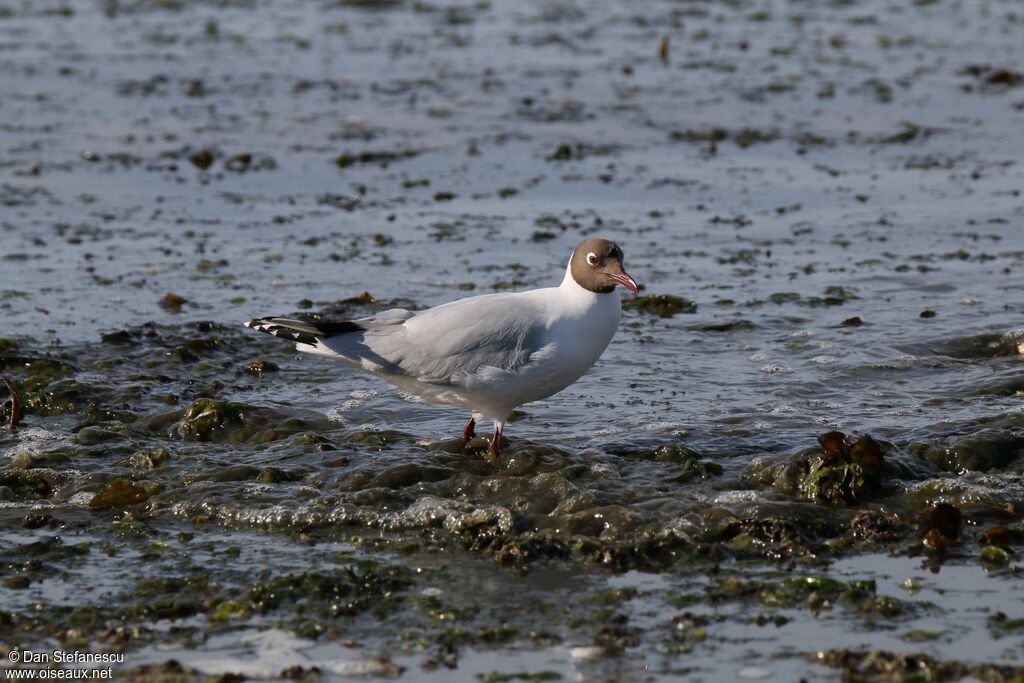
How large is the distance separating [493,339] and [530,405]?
1353 mm

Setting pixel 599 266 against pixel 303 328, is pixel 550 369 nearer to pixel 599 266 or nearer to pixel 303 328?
pixel 599 266

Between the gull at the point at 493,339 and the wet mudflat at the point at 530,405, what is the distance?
15.9 inches

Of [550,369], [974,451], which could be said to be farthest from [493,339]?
[974,451]

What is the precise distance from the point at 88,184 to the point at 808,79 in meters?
8.76

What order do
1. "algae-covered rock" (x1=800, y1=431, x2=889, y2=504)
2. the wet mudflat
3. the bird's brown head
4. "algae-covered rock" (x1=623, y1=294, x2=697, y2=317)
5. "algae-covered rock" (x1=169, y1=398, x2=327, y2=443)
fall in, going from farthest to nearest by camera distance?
"algae-covered rock" (x1=623, y1=294, x2=697, y2=317)
"algae-covered rock" (x1=169, y1=398, x2=327, y2=443)
the bird's brown head
"algae-covered rock" (x1=800, y1=431, x2=889, y2=504)
the wet mudflat

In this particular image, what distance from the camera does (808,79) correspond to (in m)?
17.4

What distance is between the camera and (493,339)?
24.1ft

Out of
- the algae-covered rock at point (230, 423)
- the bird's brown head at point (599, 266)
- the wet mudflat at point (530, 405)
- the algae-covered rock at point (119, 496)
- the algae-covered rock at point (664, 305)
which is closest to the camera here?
the wet mudflat at point (530, 405)

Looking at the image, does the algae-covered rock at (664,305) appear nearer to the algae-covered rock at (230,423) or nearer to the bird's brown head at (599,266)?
the bird's brown head at (599,266)

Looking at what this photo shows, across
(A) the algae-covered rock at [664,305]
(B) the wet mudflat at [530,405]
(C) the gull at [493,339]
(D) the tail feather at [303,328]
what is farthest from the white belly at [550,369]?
(A) the algae-covered rock at [664,305]

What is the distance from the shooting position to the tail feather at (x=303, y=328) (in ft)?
24.9

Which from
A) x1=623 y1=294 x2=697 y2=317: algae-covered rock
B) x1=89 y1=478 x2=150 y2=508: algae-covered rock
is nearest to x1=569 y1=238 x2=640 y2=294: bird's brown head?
x1=89 y1=478 x2=150 y2=508: algae-covered rock

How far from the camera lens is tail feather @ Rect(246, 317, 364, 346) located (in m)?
→ 7.58

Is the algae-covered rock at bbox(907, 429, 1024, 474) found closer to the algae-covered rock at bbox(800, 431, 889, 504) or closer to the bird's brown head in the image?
the algae-covered rock at bbox(800, 431, 889, 504)
